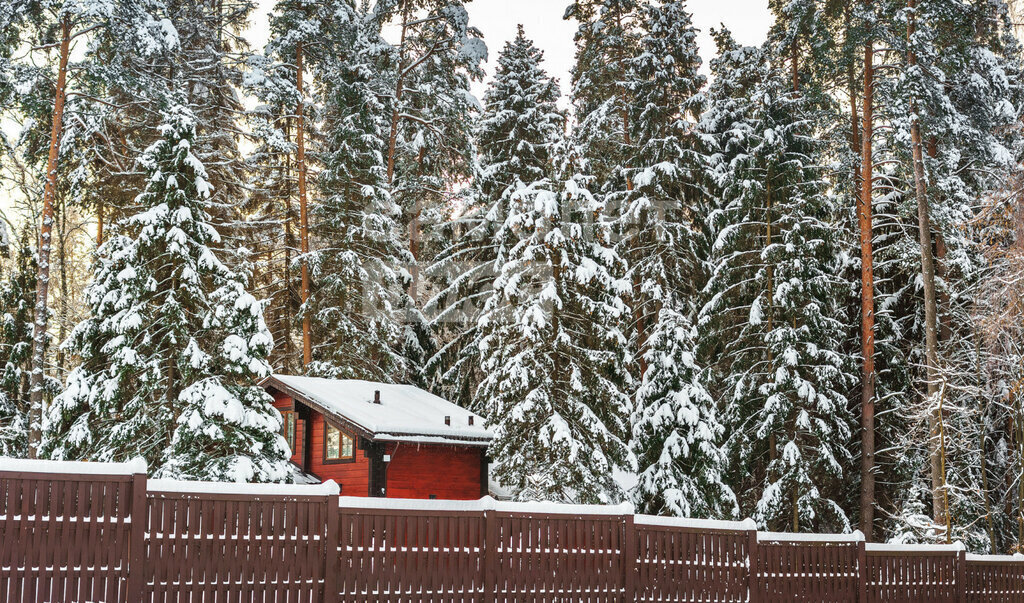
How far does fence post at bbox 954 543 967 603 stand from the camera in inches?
494

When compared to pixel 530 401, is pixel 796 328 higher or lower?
higher

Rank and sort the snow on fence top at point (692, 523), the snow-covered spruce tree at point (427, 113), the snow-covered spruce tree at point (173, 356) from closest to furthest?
1. the snow on fence top at point (692, 523)
2. the snow-covered spruce tree at point (173, 356)
3. the snow-covered spruce tree at point (427, 113)

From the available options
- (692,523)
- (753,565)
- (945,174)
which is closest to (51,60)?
(692,523)

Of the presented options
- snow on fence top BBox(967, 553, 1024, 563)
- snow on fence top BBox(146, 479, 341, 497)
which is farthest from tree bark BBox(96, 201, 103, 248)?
snow on fence top BBox(967, 553, 1024, 563)

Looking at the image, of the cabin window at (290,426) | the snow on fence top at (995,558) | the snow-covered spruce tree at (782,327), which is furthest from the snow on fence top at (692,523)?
the cabin window at (290,426)

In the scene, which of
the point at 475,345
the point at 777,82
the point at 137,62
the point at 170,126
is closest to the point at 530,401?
the point at 475,345

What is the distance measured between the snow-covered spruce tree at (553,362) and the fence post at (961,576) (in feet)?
24.7

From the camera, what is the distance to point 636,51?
1184 inches

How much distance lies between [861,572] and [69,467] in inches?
378

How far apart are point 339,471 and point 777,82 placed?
1583 cm

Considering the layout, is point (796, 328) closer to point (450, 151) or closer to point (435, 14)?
point (450, 151)

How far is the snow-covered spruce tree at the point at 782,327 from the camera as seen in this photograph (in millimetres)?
21531

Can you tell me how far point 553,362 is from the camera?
1978 cm

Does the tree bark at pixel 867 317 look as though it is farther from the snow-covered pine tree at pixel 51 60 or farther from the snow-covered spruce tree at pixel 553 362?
the snow-covered pine tree at pixel 51 60
